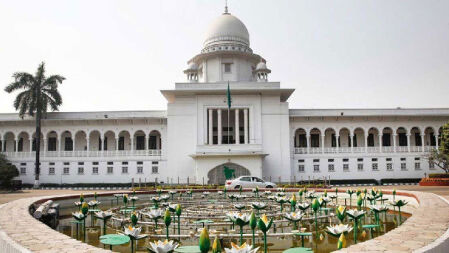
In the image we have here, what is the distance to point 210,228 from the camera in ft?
35.6

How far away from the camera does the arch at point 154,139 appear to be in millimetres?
39959

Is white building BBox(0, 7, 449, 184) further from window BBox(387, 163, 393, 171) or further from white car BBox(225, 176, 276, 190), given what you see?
white car BBox(225, 176, 276, 190)

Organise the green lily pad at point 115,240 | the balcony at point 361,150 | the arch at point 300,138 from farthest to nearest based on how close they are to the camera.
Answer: the arch at point 300,138
the balcony at point 361,150
the green lily pad at point 115,240

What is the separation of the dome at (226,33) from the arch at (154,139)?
10708mm

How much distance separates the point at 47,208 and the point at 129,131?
2614cm

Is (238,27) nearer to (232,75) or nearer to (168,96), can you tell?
(232,75)

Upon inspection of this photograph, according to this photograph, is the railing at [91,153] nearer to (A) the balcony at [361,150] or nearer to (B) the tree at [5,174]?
(B) the tree at [5,174]

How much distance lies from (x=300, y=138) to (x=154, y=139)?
48.4 feet

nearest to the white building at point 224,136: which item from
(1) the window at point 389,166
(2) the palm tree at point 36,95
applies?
(1) the window at point 389,166

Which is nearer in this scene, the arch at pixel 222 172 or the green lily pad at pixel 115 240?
the green lily pad at pixel 115 240

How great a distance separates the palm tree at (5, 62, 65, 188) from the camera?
3500 cm

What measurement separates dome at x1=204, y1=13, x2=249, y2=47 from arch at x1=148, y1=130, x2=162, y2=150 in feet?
35.1

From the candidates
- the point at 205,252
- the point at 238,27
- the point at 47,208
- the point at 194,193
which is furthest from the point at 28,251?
the point at 238,27

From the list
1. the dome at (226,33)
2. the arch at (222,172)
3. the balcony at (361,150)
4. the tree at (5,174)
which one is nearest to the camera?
the tree at (5,174)
